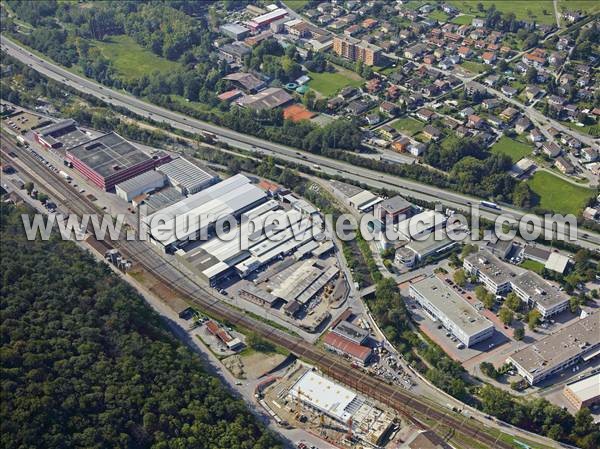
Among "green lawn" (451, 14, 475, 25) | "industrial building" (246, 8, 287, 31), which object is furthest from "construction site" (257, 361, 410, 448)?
"green lawn" (451, 14, 475, 25)

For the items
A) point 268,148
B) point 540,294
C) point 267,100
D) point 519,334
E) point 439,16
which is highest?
point 439,16

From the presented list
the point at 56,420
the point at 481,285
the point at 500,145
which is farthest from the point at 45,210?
the point at 500,145

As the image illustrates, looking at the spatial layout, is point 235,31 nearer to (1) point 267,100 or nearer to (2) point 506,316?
(1) point 267,100

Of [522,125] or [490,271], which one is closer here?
[490,271]

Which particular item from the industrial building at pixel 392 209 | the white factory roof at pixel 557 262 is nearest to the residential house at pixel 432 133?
the industrial building at pixel 392 209

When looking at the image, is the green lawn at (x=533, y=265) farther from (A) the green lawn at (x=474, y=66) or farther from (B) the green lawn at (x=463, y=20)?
(B) the green lawn at (x=463, y=20)

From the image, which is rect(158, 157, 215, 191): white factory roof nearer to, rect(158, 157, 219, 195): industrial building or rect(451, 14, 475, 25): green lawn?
rect(158, 157, 219, 195): industrial building

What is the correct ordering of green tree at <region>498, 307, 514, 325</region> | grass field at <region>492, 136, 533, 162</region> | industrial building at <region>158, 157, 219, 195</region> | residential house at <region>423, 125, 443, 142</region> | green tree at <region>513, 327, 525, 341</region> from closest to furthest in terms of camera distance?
green tree at <region>513, 327, 525, 341</region>
green tree at <region>498, 307, 514, 325</region>
industrial building at <region>158, 157, 219, 195</region>
grass field at <region>492, 136, 533, 162</region>
residential house at <region>423, 125, 443, 142</region>

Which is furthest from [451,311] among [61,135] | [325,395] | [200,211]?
[61,135]
